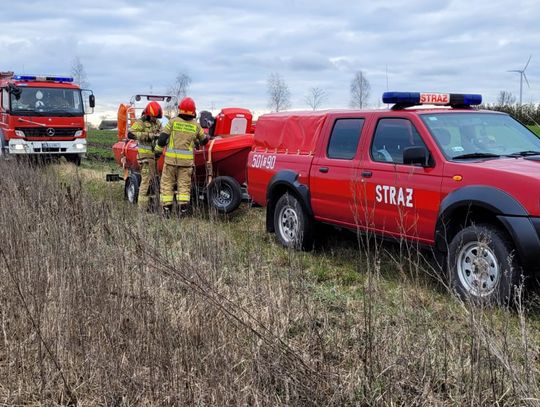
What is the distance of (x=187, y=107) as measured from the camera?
963 cm

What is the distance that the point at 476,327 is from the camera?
110 inches

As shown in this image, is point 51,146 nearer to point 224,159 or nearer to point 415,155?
point 224,159

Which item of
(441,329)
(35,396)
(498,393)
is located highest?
(441,329)

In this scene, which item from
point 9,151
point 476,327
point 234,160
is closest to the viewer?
point 476,327

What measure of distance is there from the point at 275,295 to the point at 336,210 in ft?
9.54

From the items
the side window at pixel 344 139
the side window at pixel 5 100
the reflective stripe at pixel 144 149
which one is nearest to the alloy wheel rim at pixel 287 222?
the side window at pixel 344 139

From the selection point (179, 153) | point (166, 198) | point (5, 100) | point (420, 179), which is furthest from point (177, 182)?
point (5, 100)

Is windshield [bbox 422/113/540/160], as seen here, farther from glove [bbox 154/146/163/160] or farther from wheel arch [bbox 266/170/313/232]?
glove [bbox 154/146/163/160]

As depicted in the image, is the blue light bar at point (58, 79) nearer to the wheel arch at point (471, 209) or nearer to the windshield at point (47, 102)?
the windshield at point (47, 102)

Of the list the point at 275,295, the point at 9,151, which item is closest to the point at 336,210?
the point at 275,295

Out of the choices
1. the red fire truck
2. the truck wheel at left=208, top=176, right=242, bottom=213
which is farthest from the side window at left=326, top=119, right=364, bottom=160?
the red fire truck

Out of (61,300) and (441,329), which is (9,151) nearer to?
(61,300)

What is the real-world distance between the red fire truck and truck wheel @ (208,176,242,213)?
387 inches

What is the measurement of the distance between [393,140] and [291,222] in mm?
1932
